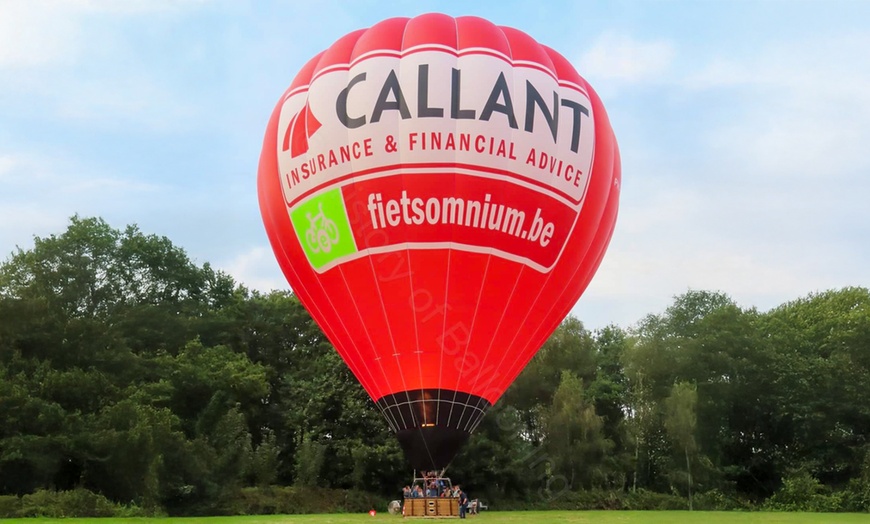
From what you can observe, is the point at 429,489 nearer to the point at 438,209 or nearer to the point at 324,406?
the point at 438,209

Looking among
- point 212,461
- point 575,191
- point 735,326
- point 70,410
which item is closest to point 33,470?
point 70,410

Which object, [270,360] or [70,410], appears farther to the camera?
[270,360]

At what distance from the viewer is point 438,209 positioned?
13.8m

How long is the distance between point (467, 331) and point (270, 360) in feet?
72.3

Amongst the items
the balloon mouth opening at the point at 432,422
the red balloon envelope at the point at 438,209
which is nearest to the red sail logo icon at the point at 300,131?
the red balloon envelope at the point at 438,209

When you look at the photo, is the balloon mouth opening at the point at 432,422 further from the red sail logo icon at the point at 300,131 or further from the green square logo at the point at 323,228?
the red sail logo icon at the point at 300,131

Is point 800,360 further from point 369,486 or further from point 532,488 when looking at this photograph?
point 369,486

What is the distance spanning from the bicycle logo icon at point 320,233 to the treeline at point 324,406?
9781 mm

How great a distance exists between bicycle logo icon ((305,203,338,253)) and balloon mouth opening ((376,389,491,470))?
2816 mm

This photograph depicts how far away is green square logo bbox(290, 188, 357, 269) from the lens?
1434 cm

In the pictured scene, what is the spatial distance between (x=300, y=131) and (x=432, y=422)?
5.53m

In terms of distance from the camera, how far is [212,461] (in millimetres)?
23500

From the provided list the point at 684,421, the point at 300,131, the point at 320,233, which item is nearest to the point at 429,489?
the point at 320,233

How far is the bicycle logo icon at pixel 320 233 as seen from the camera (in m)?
14.5
